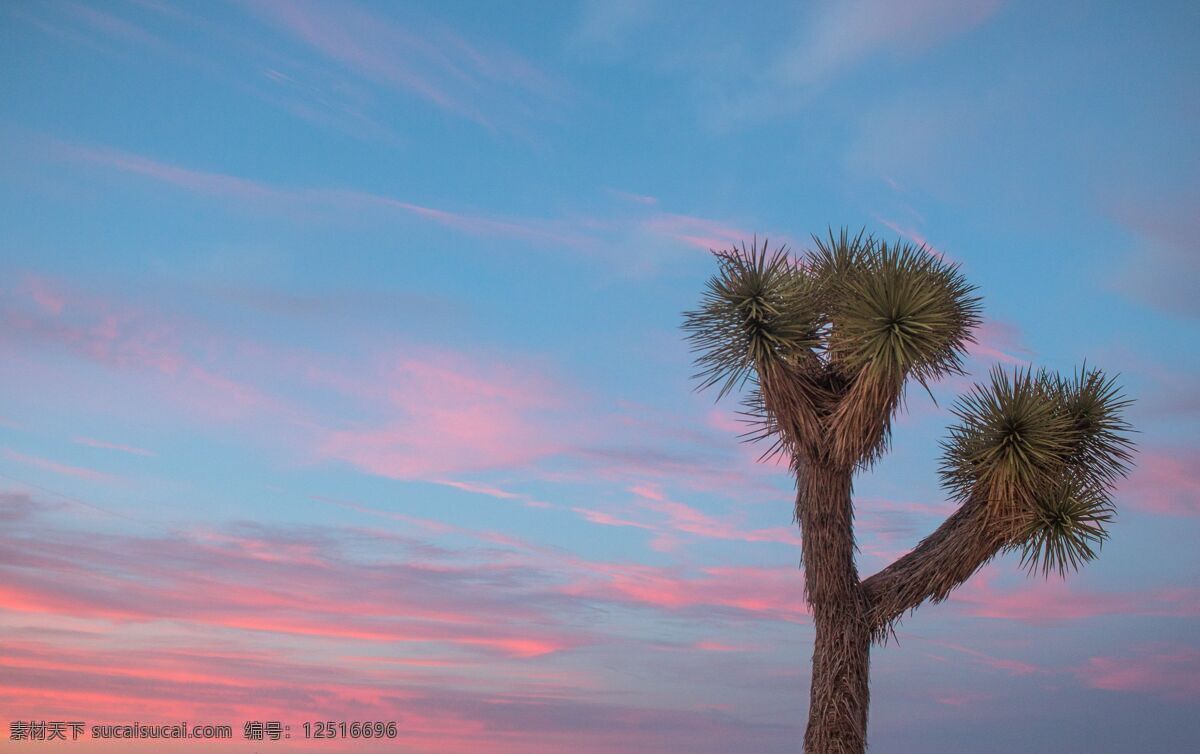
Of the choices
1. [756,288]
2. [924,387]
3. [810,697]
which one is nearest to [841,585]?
[810,697]

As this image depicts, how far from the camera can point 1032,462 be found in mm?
13656

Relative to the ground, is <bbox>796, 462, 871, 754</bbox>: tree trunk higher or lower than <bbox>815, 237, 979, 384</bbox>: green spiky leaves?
lower

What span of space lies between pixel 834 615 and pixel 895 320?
11.7 ft

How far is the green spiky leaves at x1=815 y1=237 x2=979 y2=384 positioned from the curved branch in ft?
6.12

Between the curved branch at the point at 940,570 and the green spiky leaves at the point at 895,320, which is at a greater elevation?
the green spiky leaves at the point at 895,320

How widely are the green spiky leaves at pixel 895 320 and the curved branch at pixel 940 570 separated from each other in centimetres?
187

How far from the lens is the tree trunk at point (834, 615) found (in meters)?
13.6

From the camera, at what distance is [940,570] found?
549 inches

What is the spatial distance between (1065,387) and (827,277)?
3.38 m

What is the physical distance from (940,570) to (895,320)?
311 centimetres

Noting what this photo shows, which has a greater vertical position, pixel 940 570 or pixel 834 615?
pixel 940 570

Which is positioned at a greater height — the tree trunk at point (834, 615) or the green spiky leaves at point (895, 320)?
the green spiky leaves at point (895, 320)

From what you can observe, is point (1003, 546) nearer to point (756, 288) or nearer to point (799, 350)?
point (799, 350)

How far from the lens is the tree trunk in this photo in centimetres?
1356
